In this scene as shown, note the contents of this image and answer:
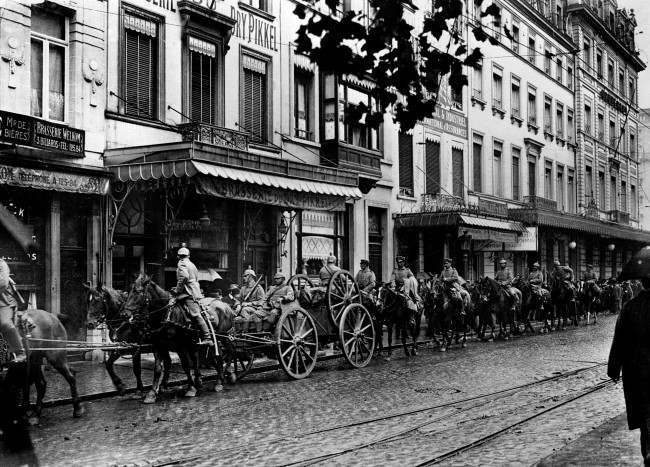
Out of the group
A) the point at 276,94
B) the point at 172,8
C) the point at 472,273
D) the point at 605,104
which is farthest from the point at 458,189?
the point at 605,104

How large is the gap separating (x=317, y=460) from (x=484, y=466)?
145 cm

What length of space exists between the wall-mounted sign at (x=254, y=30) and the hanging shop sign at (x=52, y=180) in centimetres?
621

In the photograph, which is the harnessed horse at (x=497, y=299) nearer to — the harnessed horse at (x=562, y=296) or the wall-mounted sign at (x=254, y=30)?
the harnessed horse at (x=562, y=296)

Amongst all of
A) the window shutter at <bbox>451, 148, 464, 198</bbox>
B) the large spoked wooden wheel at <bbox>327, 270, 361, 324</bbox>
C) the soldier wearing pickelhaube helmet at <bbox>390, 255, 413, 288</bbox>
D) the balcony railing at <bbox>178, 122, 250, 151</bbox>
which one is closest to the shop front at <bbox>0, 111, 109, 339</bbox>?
the balcony railing at <bbox>178, 122, 250, 151</bbox>

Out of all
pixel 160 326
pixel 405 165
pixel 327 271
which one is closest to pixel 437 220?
pixel 405 165

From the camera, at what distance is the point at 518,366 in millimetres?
14406

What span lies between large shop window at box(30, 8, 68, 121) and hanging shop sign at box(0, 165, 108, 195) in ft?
4.12

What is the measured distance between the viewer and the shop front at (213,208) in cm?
1564

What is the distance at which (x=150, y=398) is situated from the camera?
1062 centimetres

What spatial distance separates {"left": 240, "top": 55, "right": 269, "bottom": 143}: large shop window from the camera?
66.8 ft

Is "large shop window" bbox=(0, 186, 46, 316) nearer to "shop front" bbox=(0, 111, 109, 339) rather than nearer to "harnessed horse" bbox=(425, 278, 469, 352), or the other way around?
"shop front" bbox=(0, 111, 109, 339)

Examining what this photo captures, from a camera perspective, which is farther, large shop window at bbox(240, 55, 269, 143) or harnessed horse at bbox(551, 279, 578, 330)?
harnessed horse at bbox(551, 279, 578, 330)

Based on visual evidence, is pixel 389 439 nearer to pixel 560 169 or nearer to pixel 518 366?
pixel 518 366

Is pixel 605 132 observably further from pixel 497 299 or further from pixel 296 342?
pixel 296 342
